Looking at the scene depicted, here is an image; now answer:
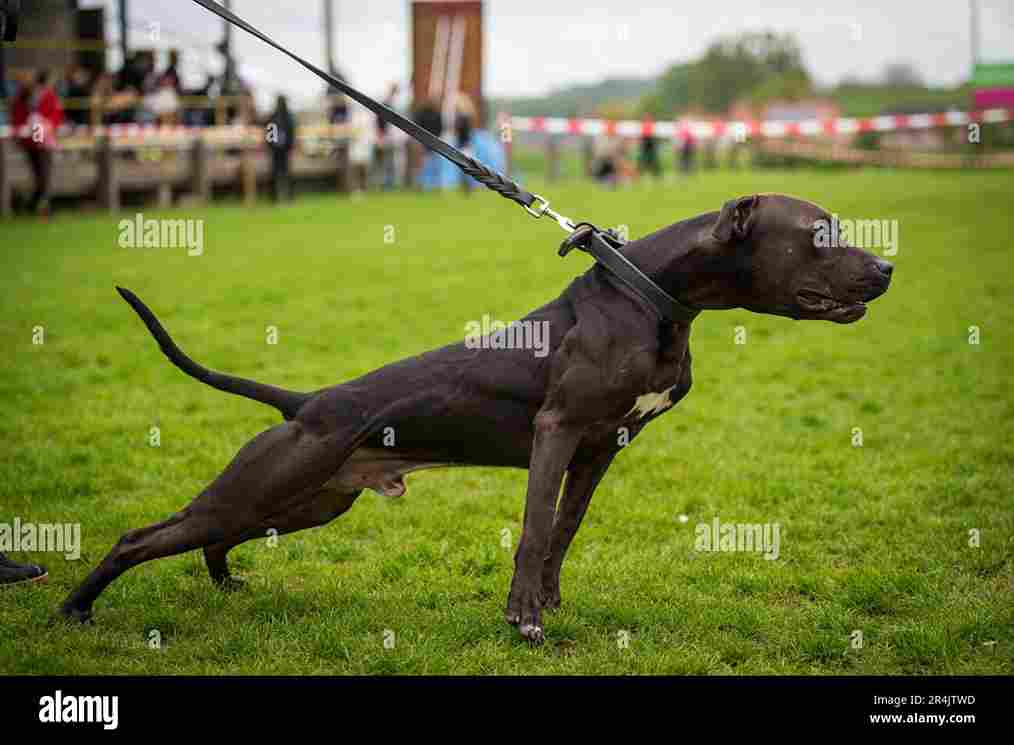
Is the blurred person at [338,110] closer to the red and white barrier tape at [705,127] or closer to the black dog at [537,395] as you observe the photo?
the red and white barrier tape at [705,127]

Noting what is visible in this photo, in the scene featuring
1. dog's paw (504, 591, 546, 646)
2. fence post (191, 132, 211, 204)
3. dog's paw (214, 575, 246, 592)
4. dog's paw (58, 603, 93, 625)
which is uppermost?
fence post (191, 132, 211, 204)

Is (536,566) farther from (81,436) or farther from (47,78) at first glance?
(47,78)

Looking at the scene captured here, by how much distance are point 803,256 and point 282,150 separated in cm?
2240

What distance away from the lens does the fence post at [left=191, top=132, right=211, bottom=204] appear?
24.4m

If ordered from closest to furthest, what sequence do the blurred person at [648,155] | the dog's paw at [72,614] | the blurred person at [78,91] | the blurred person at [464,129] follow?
the dog's paw at [72,614], the blurred person at [78,91], the blurred person at [464,129], the blurred person at [648,155]

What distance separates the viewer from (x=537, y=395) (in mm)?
4227

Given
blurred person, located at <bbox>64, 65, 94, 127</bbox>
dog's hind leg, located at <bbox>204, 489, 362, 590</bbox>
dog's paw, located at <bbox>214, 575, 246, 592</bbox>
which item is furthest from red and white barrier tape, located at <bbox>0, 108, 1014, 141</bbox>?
dog's hind leg, located at <bbox>204, 489, 362, 590</bbox>

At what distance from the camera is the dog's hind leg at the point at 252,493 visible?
4.26 m

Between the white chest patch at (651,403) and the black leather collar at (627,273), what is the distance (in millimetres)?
262

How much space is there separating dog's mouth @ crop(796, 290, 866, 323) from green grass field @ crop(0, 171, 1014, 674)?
3.87 feet

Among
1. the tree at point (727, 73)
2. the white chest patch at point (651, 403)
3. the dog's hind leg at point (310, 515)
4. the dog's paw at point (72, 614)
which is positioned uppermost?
the tree at point (727, 73)

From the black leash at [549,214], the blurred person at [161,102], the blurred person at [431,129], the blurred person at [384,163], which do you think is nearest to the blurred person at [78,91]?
the blurred person at [161,102]

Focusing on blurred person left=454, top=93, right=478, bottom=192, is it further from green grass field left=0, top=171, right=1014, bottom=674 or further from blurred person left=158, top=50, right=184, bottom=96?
green grass field left=0, top=171, right=1014, bottom=674
